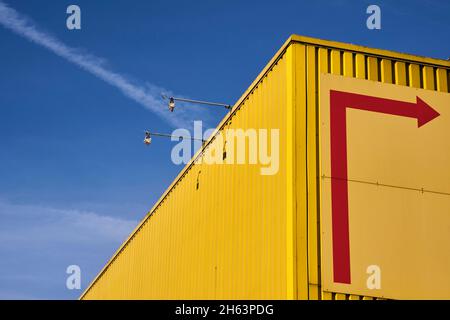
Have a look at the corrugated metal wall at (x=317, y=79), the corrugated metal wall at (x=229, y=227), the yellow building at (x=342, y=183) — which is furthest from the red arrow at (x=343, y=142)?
the corrugated metal wall at (x=229, y=227)

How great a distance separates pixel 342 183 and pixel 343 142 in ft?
2.67

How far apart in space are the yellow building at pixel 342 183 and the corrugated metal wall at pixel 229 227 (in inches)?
1.9

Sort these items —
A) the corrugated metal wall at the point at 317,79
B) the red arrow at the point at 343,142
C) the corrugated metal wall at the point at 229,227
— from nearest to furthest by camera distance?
the corrugated metal wall at the point at 317,79
the red arrow at the point at 343,142
the corrugated metal wall at the point at 229,227

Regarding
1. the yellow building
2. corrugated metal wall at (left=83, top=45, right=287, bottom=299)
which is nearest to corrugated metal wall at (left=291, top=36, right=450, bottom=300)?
the yellow building

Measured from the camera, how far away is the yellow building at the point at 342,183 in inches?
462

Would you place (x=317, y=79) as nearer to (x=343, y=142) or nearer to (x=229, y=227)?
(x=343, y=142)

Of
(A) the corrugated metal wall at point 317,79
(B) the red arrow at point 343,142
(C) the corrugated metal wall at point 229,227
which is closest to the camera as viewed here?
(A) the corrugated metal wall at point 317,79

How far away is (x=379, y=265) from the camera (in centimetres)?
1184

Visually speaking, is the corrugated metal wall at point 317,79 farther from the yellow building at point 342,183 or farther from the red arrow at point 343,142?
the red arrow at point 343,142

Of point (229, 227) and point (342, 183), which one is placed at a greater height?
point (342, 183)

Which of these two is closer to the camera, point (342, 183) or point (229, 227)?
point (342, 183)

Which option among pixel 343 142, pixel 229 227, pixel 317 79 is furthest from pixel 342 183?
pixel 229 227

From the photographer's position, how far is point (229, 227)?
1457 cm
